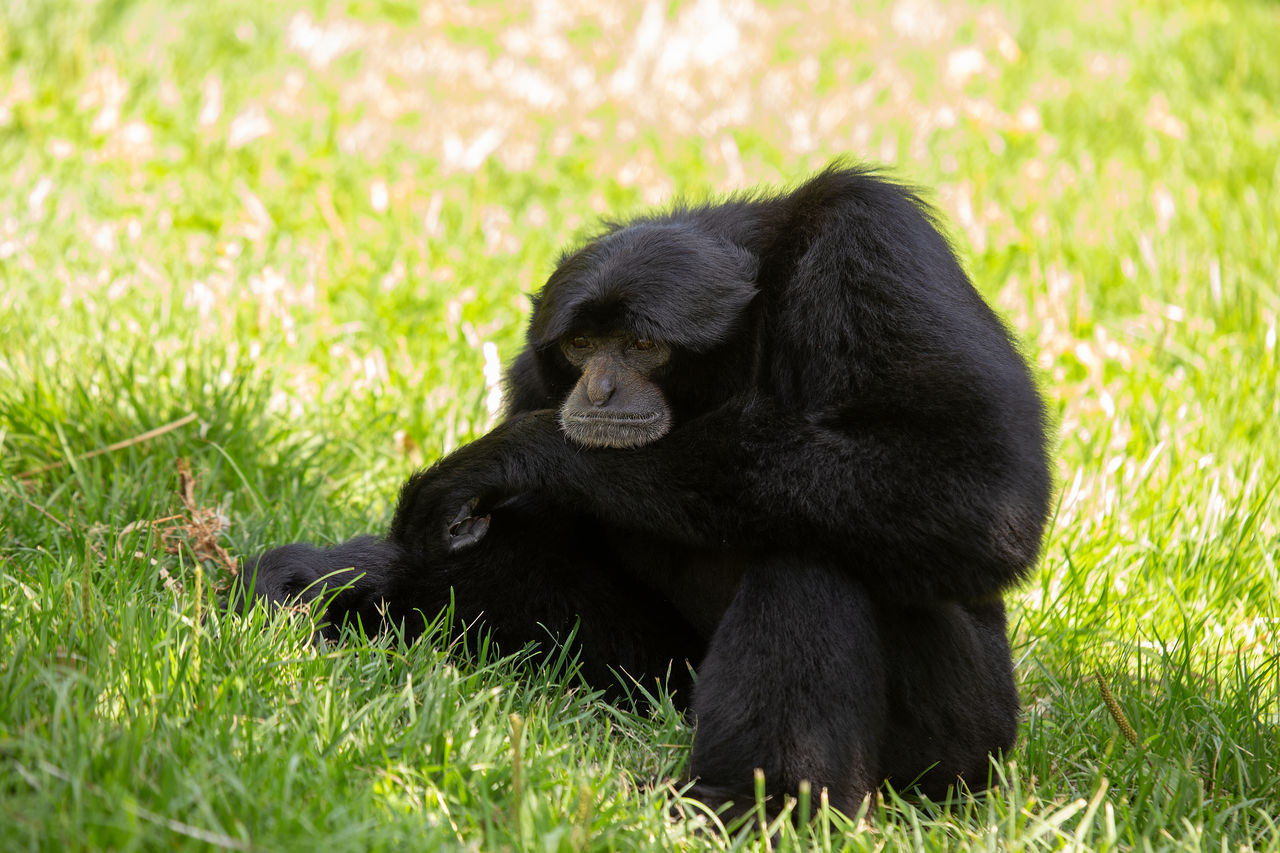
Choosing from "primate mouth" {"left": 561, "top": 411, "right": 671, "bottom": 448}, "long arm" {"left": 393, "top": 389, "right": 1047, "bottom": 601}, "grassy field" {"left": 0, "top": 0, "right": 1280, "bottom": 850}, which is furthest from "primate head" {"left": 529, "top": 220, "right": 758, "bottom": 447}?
"grassy field" {"left": 0, "top": 0, "right": 1280, "bottom": 850}

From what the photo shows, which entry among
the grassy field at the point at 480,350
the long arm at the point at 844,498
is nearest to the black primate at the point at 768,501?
the long arm at the point at 844,498

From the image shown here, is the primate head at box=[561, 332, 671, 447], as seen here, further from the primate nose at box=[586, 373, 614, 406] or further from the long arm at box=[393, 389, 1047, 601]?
the long arm at box=[393, 389, 1047, 601]

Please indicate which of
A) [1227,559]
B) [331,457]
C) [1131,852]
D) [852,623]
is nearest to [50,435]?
[331,457]

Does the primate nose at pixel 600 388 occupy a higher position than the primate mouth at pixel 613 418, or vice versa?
the primate nose at pixel 600 388

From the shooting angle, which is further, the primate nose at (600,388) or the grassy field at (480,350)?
the primate nose at (600,388)

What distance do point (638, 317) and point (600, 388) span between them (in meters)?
0.26

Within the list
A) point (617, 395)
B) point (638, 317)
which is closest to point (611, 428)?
point (617, 395)

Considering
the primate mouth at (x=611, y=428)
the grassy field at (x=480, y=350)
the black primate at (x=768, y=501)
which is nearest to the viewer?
the grassy field at (x=480, y=350)

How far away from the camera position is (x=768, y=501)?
3367 mm

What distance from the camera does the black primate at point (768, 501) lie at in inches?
130

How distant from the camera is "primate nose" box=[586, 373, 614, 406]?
384cm

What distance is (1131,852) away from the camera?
10.2ft

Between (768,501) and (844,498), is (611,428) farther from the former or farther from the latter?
(844,498)

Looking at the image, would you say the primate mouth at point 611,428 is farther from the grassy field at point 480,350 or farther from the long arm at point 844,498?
the grassy field at point 480,350
